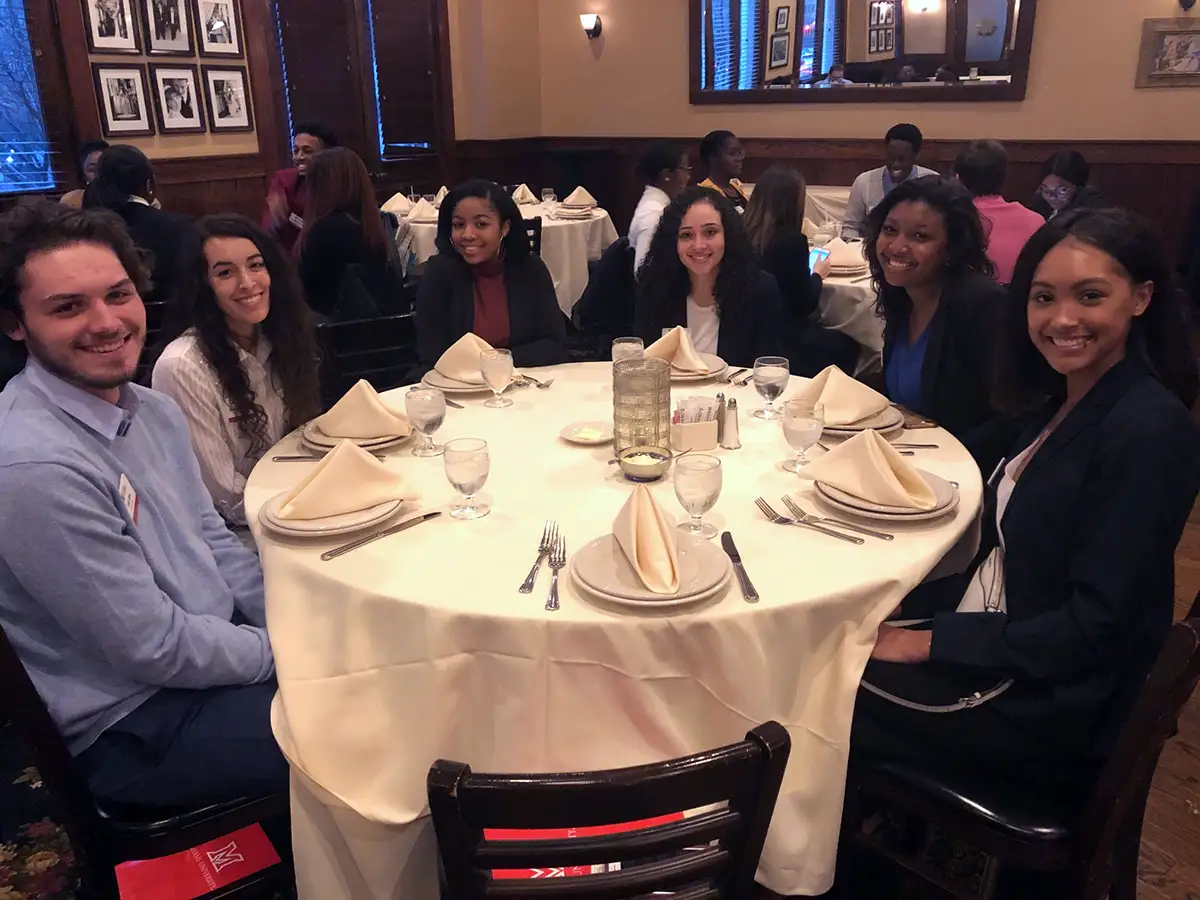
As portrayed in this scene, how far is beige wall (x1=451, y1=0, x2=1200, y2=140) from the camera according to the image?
600 centimetres

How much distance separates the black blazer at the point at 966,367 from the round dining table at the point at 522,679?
904 mm

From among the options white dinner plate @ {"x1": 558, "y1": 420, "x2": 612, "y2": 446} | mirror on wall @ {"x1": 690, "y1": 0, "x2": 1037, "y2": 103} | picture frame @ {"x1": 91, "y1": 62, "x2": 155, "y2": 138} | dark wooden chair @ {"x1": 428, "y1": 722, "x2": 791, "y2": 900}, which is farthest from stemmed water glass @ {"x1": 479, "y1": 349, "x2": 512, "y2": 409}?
mirror on wall @ {"x1": 690, "y1": 0, "x2": 1037, "y2": 103}

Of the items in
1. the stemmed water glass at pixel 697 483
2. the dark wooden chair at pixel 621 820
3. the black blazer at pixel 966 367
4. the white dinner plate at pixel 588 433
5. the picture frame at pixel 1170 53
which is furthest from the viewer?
the picture frame at pixel 1170 53

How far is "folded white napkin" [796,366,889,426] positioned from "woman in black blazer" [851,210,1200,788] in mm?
420

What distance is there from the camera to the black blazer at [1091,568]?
1.36m

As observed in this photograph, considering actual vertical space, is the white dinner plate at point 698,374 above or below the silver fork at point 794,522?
above

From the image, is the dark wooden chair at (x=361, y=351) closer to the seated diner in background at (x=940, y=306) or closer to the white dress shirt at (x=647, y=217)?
the seated diner in background at (x=940, y=306)

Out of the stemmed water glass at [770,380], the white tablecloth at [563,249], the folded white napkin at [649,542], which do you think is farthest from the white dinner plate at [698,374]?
the white tablecloth at [563,249]

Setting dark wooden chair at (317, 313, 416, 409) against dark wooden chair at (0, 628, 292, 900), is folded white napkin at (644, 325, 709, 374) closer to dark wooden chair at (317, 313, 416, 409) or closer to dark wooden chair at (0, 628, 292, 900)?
dark wooden chair at (317, 313, 416, 409)

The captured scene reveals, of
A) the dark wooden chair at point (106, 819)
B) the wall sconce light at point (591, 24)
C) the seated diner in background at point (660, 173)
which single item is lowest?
the dark wooden chair at point (106, 819)

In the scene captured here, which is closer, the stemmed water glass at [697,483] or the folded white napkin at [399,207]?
the stemmed water glass at [697,483]

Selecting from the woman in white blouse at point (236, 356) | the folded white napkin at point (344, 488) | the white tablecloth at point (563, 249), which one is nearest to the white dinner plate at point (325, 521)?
the folded white napkin at point (344, 488)

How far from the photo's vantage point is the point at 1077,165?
4.98 m

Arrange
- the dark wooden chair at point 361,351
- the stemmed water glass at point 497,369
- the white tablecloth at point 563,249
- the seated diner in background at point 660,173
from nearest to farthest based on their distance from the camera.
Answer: the stemmed water glass at point 497,369, the dark wooden chair at point 361,351, the seated diner in background at point 660,173, the white tablecloth at point 563,249
